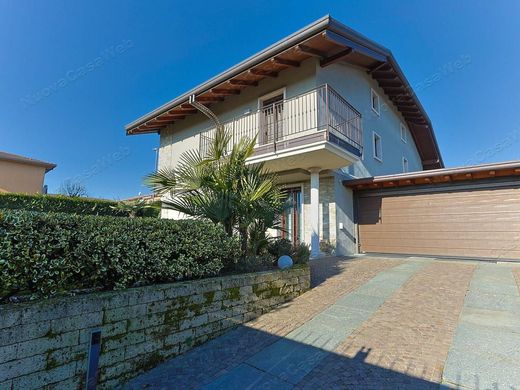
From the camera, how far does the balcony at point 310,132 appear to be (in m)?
8.27

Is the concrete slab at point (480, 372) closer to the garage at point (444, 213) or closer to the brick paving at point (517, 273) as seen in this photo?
the brick paving at point (517, 273)

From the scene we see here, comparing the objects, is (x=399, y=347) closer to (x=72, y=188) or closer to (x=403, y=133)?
(x=403, y=133)

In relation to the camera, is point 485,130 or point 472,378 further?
point 485,130

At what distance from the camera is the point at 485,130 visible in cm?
1242

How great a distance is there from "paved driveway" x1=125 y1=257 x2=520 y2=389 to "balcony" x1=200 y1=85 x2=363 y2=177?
14.5 feet

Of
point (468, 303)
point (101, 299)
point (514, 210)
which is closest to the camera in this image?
point (101, 299)

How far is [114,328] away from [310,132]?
24.7 ft

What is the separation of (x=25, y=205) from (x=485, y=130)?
20276mm

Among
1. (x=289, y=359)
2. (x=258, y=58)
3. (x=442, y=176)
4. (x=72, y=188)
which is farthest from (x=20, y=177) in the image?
(x=442, y=176)

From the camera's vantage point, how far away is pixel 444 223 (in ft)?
31.0

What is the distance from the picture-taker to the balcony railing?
852 centimetres

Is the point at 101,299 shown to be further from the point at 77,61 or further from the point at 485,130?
the point at 485,130

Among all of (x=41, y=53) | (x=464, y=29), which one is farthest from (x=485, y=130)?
(x=41, y=53)

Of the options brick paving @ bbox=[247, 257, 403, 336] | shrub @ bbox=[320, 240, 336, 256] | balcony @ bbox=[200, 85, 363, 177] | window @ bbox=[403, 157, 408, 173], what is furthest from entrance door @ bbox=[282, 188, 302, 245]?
window @ bbox=[403, 157, 408, 173]
